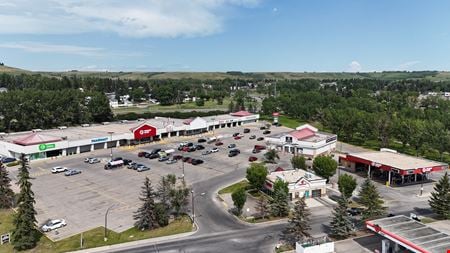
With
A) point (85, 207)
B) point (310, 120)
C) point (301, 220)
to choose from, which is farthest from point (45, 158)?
point (310, 120)

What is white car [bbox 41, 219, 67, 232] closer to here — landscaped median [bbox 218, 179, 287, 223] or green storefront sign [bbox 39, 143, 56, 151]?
landscaped median [bbox 218, 179, 287, 223]

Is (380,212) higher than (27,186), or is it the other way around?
(27,186)

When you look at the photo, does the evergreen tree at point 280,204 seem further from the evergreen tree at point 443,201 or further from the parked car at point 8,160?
the parked car at point 8,160

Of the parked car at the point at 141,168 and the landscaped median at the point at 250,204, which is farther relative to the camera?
the parked car at the point at 141,168

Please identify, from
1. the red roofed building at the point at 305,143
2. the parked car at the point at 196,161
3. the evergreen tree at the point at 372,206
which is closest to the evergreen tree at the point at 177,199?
the evergreen tree at the point at 372,206

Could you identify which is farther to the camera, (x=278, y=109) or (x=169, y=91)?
(x=169, y=91)

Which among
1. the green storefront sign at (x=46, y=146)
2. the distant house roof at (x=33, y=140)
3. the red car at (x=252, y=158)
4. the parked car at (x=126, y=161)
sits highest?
the distant house roof at (x=33, y=140)

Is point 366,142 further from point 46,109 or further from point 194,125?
point 46,109
